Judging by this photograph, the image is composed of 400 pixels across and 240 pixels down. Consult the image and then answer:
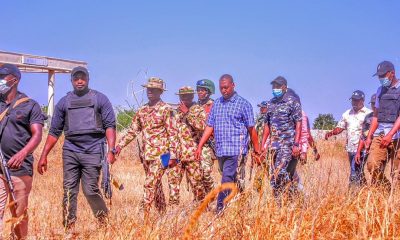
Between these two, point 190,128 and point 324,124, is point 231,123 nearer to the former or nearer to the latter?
point 190,128

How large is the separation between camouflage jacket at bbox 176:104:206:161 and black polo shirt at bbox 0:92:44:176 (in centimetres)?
317

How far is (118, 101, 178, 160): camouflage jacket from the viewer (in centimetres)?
745

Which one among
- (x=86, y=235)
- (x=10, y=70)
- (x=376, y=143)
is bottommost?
Result: (x=86, y=235)

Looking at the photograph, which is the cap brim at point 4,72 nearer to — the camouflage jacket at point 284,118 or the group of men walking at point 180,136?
the group of men walking at point 180,136

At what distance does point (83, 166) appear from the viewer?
6184 millimetres

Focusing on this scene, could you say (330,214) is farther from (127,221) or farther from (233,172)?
(233,172)

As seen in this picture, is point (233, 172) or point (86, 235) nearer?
point (86, 235)

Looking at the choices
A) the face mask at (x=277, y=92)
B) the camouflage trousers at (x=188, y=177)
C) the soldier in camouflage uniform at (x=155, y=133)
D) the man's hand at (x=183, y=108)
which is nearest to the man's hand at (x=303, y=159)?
the face mask at (x=277, y=92)

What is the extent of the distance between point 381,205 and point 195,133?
4.15m

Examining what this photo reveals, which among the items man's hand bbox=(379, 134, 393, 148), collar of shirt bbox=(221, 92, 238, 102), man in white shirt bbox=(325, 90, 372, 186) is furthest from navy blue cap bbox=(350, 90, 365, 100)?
man's hand bbox=(379, 134, 393, 148)

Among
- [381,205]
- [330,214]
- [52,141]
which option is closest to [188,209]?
[330,214]

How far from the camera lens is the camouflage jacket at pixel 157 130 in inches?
293

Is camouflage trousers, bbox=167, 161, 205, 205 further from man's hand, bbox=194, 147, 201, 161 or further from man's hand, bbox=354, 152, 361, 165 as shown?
man's hand, bbox=354, 152, 361, 165

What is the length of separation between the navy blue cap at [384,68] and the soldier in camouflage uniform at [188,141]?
245 centimetres
